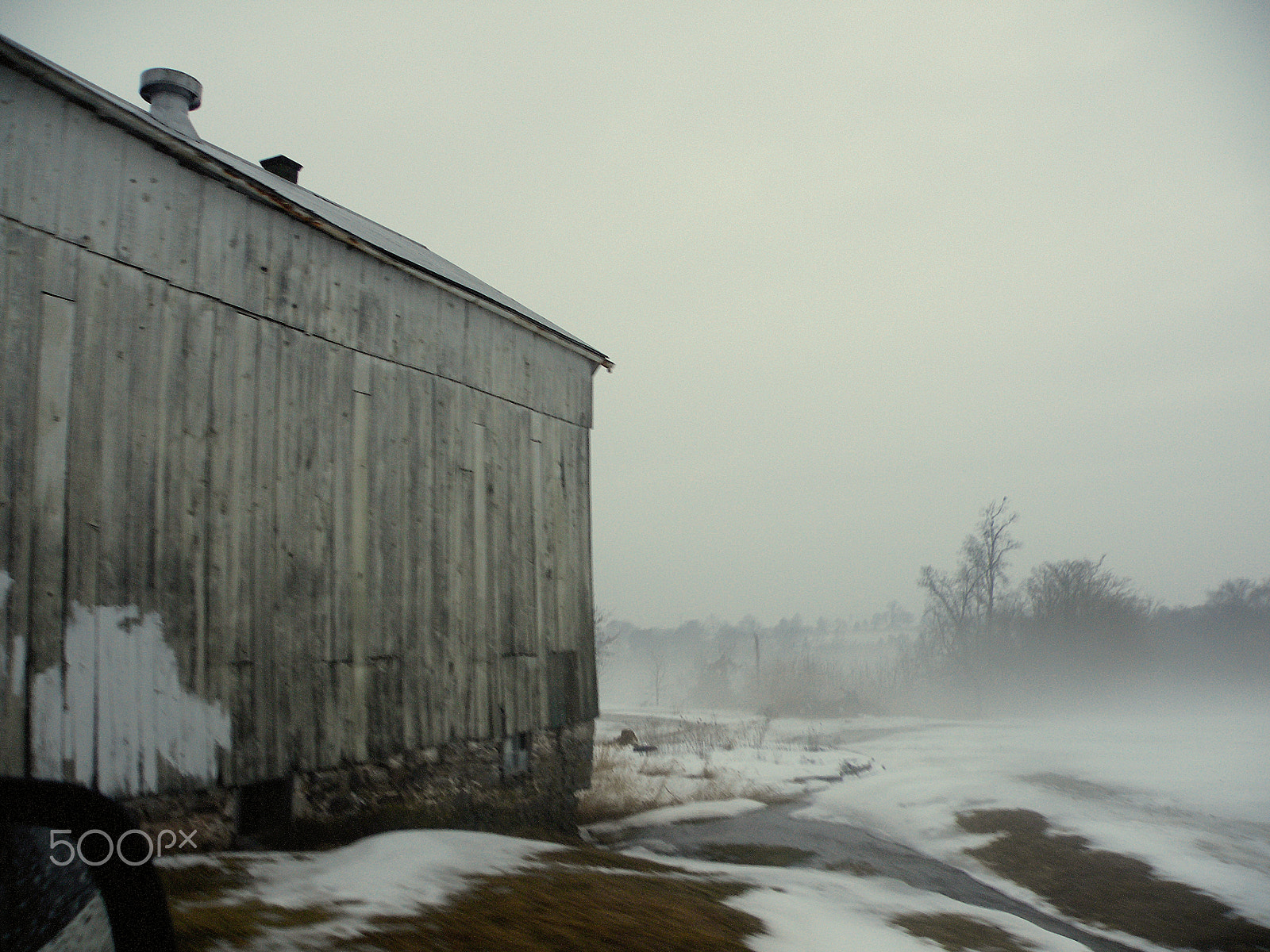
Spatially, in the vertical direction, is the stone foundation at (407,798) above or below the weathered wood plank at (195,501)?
below

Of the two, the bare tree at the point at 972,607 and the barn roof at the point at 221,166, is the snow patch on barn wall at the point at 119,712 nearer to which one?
the barn roof at the point at 221,166

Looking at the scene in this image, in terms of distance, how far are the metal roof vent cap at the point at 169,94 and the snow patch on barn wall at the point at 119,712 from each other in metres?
7.15

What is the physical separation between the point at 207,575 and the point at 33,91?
344 centimetres

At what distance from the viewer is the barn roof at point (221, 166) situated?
5.35 m

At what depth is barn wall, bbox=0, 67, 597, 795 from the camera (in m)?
5.15

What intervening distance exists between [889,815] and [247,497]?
10123 millimetres

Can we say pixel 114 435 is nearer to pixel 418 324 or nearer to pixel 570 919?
pixel 418 324

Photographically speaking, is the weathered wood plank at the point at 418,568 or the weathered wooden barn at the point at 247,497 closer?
the weathered wooden barn at the point at 247,497

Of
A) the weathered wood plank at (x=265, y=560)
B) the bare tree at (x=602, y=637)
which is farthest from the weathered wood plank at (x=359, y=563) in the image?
the bare tree at (x=602, y=637)

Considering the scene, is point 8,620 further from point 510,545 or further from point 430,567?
point 510,545

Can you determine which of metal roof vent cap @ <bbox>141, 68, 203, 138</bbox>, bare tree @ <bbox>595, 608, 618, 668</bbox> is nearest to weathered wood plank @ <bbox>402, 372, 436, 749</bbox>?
metal roof vent cap @ <bbox>141, 68, 203, 138</bbox>

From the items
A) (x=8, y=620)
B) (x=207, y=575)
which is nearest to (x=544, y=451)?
(x=207, y=575)

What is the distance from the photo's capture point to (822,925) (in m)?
5.09

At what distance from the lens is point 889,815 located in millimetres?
12047
